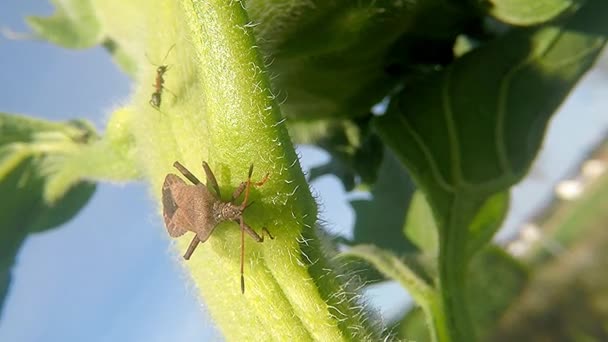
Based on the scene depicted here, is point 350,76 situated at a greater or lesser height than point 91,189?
greater

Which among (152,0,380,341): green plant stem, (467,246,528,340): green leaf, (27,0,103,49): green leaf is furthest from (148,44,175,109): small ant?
(467,246,528,340): green leaf

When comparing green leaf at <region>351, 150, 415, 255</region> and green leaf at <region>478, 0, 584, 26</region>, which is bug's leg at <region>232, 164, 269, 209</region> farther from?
green leaf at <region>351, 150, 415, 255</region>

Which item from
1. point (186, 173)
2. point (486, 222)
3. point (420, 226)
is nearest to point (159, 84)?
point (186, 173)

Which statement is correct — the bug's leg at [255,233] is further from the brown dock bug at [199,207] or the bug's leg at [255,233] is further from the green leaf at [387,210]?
the green leaf at [387,210]

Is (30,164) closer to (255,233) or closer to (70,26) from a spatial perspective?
(70,26)

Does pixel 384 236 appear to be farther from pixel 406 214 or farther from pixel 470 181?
pixel 470 181

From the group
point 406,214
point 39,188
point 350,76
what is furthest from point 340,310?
point 406,214

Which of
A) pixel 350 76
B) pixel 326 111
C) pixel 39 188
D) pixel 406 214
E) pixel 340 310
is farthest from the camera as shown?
pixel 406 214
